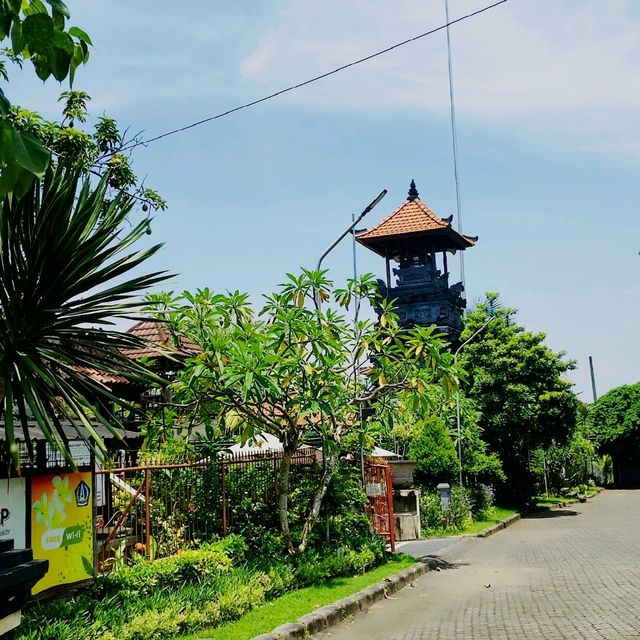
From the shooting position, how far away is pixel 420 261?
103 feet

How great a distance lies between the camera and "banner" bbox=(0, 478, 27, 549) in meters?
7.11

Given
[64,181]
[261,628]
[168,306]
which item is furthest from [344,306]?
[64,181]

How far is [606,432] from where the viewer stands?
138 ft

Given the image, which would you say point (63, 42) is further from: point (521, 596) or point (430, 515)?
point (430, 515)

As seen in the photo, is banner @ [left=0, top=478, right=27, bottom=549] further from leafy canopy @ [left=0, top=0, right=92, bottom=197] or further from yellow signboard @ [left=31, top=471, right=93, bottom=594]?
leafy canopy @ [left=0, top=0, right=92, bottom=197]

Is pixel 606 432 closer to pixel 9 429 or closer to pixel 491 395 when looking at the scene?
pixel 491 395

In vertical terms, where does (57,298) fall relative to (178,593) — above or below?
above

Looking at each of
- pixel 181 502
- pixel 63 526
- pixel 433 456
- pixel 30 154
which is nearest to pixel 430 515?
pixel 433 456

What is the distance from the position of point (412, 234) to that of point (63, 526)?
2378 centimetres

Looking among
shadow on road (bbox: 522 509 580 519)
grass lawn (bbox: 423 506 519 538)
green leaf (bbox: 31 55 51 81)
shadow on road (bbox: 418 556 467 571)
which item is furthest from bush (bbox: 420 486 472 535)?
green leaf (bbox: 31 55 51 81)

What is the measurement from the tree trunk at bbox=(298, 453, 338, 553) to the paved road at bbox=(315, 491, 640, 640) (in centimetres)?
175

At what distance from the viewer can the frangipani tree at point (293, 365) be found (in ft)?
34.2

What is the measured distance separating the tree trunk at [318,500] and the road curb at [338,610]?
1408 mm

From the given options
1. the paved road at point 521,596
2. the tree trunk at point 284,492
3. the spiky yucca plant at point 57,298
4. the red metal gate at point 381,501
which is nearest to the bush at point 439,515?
the paved road at point 521,596
